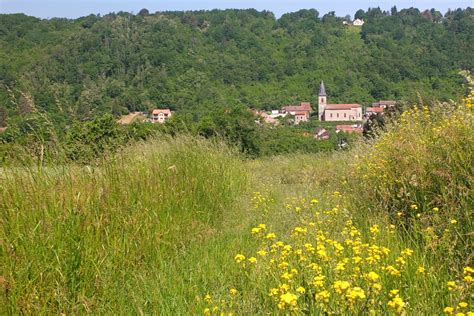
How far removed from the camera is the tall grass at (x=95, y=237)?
242 centimetres

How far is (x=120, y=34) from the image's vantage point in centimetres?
6794

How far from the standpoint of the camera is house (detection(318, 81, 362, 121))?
5434 cm

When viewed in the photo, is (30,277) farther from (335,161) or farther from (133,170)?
(335,161)

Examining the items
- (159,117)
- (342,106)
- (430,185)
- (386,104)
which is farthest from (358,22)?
(430,185)

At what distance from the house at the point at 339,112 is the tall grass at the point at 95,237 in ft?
167

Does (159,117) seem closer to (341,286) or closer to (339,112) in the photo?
(341,286)

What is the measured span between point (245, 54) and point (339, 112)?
79.0 ft

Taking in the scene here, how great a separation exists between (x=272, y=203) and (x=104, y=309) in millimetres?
2780

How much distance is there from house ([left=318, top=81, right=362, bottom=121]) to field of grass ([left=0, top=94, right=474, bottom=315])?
165ft

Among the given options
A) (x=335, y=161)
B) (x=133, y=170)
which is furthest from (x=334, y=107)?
(x=133, y=170)

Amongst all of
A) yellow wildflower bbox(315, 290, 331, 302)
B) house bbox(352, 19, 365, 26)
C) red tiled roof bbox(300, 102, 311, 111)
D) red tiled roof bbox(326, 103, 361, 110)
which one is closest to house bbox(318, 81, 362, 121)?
red tiled roof bbox(326, 103, 361, 110)

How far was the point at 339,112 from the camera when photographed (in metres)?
55.8

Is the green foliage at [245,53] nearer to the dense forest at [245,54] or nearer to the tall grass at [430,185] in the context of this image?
the dense forest at [245,54]

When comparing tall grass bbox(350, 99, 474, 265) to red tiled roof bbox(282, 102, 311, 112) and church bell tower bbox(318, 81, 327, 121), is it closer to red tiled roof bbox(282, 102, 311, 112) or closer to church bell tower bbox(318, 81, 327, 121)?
red tiled roof bbox(282, 102, 311, 112)
